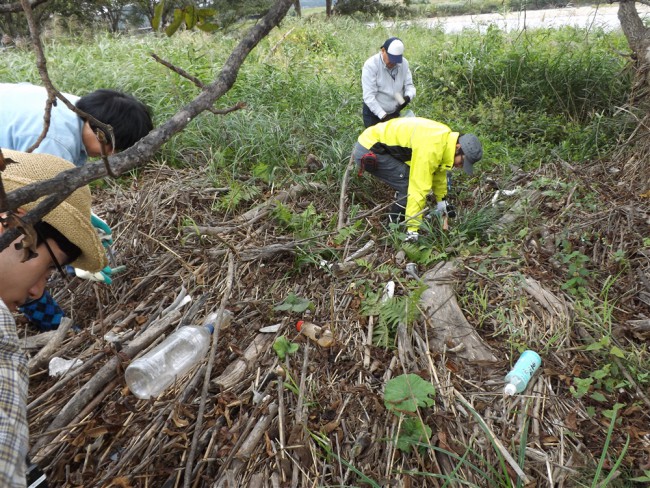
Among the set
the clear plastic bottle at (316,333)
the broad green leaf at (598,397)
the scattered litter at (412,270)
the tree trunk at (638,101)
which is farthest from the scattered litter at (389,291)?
the tree trunk at (638,101)

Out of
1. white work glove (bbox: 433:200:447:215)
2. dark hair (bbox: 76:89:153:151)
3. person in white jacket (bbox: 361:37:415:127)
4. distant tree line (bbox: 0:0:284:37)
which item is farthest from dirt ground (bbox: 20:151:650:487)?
person in white jacket (bbox: 361:37:415:127)

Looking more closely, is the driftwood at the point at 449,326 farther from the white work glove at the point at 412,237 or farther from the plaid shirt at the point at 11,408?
the plaid shirt at the point at 11,408

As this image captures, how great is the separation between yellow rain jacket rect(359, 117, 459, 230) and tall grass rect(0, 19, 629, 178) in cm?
54

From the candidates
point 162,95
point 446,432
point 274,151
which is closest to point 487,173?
point 274,151

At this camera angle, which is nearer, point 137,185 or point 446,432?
point 446,432

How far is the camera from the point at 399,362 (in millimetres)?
2191

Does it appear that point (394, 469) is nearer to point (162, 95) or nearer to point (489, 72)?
point (162, 95)

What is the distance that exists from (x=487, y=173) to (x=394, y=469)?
10.8ft

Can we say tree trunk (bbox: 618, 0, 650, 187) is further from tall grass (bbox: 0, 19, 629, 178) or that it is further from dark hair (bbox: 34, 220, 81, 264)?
dark hair (bbox: 34, 220, 81, 264)

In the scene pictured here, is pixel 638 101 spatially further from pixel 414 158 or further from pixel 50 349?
pixel 50 349

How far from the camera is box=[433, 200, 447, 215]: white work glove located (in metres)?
3.38

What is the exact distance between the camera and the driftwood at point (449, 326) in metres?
2.30

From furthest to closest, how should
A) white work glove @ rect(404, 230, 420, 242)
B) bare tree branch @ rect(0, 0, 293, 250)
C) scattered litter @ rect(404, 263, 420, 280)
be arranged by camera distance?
white work glove @ rect(404, 230, 420, 242) → scattered litter @ rect(404, 263, 420, 280) → bare tree branch @ rect(0, 0, 293, 250)

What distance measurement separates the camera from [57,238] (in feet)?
→ 4.69
